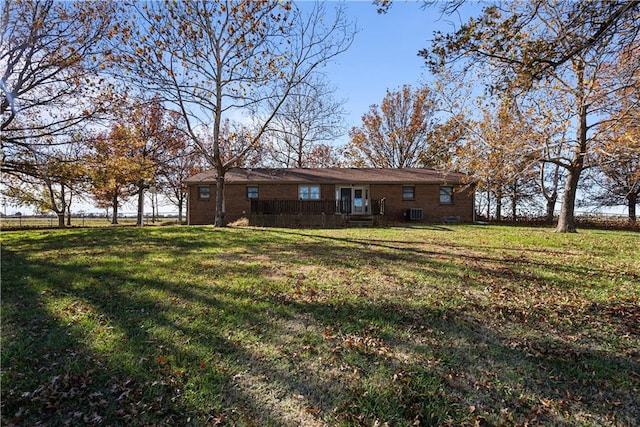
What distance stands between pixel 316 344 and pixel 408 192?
19080 mm

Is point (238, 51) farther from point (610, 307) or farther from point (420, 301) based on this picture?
point (610, 307)

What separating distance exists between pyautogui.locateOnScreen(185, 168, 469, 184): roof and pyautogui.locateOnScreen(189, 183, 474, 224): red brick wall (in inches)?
18.3

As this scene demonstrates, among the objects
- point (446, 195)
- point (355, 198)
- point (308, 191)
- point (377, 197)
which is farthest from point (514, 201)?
point (308, 191)

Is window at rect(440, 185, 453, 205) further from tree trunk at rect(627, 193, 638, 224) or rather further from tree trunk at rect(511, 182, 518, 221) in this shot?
tree trunk at rect(627, 193, 638, 224)

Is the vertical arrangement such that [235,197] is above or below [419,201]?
above

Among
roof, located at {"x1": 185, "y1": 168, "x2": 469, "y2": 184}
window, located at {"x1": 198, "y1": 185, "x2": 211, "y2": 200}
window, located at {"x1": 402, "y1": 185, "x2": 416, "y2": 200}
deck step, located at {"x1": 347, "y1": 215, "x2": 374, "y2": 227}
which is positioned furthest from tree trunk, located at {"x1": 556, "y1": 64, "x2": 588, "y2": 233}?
window, located at {"x1": 198, "y1": 185, "x2": 211, "y2": 200}

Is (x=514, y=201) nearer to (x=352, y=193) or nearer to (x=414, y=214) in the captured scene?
(x=414, y=214)

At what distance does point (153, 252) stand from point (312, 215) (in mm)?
10223

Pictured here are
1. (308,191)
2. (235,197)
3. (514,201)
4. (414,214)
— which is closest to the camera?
(414,214)

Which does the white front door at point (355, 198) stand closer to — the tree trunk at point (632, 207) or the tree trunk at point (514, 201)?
the tree trunk at point (514, 201)

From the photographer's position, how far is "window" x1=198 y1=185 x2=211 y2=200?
21266 millimetres

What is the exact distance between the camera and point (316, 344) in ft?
11.9

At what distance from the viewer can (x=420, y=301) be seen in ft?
16.0

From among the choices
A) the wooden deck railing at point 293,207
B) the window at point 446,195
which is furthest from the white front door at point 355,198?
the window at point 446,195
